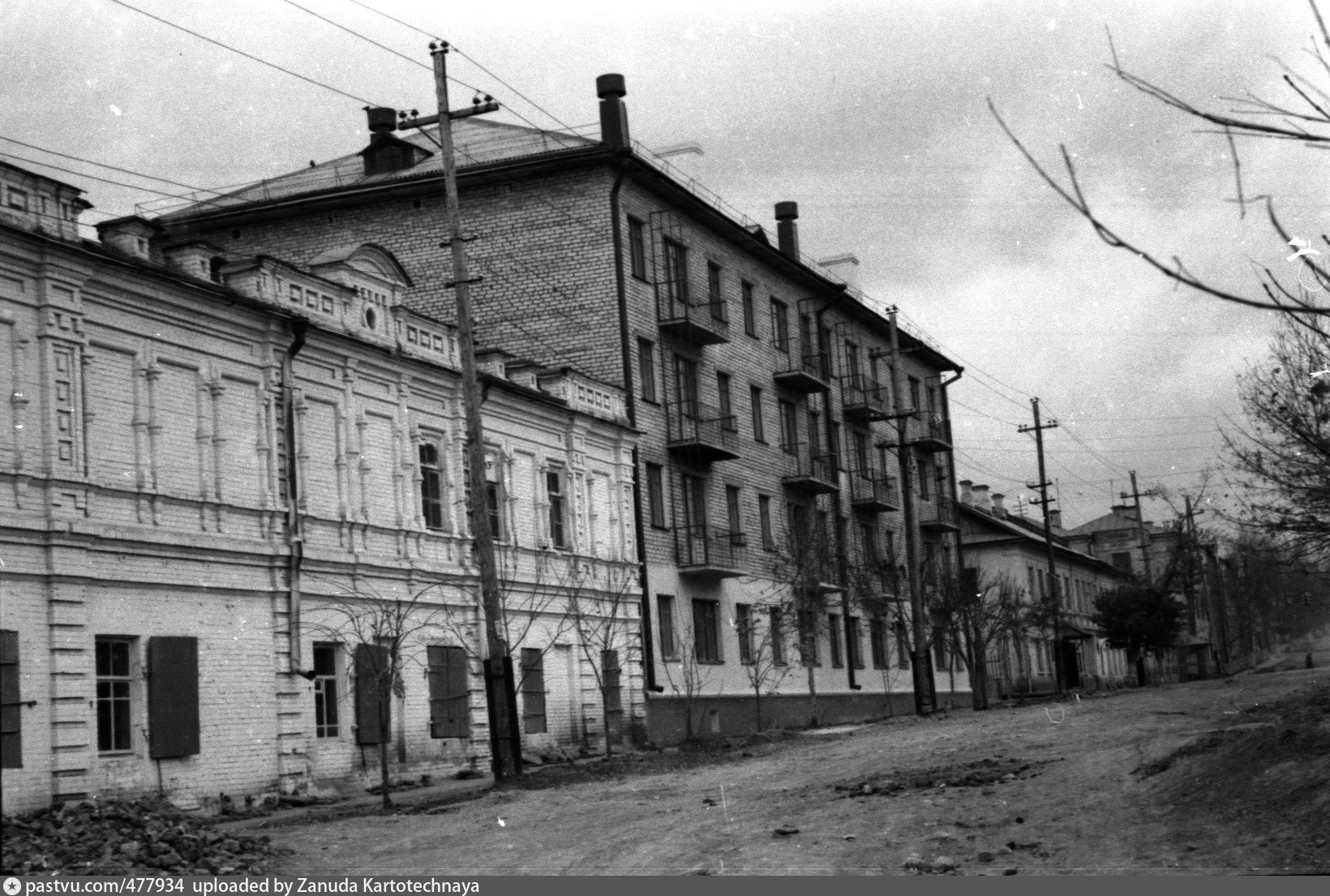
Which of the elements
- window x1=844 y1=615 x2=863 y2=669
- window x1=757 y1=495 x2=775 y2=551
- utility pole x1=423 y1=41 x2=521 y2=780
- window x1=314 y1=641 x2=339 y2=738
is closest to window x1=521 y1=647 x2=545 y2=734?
window x1=314 y1=641 x2=339 y2=738

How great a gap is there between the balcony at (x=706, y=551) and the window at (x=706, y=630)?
755 mm

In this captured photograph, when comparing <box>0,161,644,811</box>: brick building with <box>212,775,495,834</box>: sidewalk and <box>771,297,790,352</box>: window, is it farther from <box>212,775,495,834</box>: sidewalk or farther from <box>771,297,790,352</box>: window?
<box>771,297,790,352</box>: window

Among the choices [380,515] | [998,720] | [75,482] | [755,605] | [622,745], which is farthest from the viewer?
[755,605]

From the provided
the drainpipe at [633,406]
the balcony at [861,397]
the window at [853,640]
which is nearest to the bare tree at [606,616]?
the drainpipe at [633,406]

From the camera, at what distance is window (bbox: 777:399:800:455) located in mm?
46031

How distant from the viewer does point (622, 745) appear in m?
34.0

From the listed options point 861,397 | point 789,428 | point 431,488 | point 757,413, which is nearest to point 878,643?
point 861,397

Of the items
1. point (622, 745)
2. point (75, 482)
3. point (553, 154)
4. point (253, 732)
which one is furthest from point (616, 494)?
point (75, 482)

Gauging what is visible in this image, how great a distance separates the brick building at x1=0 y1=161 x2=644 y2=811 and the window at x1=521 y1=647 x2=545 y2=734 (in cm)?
5

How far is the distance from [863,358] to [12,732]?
3774 cm

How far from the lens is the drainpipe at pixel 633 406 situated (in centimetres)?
3606

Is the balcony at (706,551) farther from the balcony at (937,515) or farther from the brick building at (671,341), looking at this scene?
the balcony at (937,515)

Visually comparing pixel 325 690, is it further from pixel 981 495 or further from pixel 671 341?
pixel 981 495

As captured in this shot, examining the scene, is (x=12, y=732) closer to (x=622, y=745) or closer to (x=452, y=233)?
(x=452, y=233)
